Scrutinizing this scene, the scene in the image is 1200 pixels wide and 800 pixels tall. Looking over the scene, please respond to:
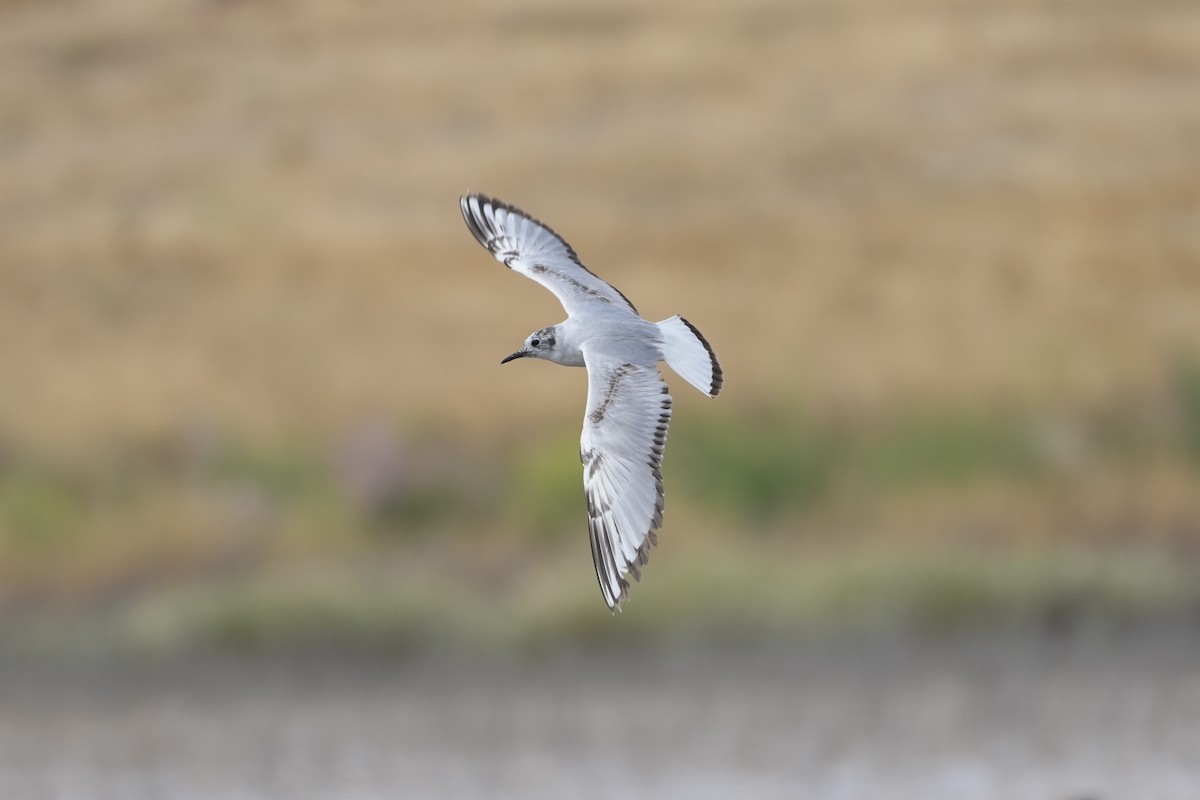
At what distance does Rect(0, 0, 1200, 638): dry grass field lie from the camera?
14.9 m

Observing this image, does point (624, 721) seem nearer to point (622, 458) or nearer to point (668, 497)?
point (668, 497)

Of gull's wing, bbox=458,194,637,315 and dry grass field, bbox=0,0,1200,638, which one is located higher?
dry grass field, bbox=0,0,1200,638

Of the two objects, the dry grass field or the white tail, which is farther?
the dry grass field

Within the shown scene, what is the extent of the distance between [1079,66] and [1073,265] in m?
8.04

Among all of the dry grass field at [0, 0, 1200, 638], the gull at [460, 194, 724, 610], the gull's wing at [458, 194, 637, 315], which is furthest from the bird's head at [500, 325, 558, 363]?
the dry grass field at [0, 0, 1200, 638]

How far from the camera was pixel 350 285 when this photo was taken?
18.5m

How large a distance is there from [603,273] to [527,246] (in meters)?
7.55

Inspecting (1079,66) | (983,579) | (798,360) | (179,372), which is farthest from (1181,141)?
(179,372)

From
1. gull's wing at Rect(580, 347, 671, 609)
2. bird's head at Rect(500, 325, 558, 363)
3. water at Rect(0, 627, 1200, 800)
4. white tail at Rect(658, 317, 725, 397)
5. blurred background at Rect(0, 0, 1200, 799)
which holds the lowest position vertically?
gull's wing at Rect(580, 347, 671, 609)

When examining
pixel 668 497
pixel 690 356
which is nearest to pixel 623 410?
pixel 690 356

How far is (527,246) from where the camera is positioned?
32.4 ft

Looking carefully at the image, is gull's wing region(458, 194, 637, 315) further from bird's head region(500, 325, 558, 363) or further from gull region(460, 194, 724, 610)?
bird's head region(500, 325, 558, 363)

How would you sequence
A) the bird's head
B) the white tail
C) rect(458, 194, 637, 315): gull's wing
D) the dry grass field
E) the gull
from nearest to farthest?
the gull, the white tail, the bird's head, rect(458, 194, 637, 315): gull's wing, the dry grass field

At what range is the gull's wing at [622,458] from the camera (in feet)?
25.5
